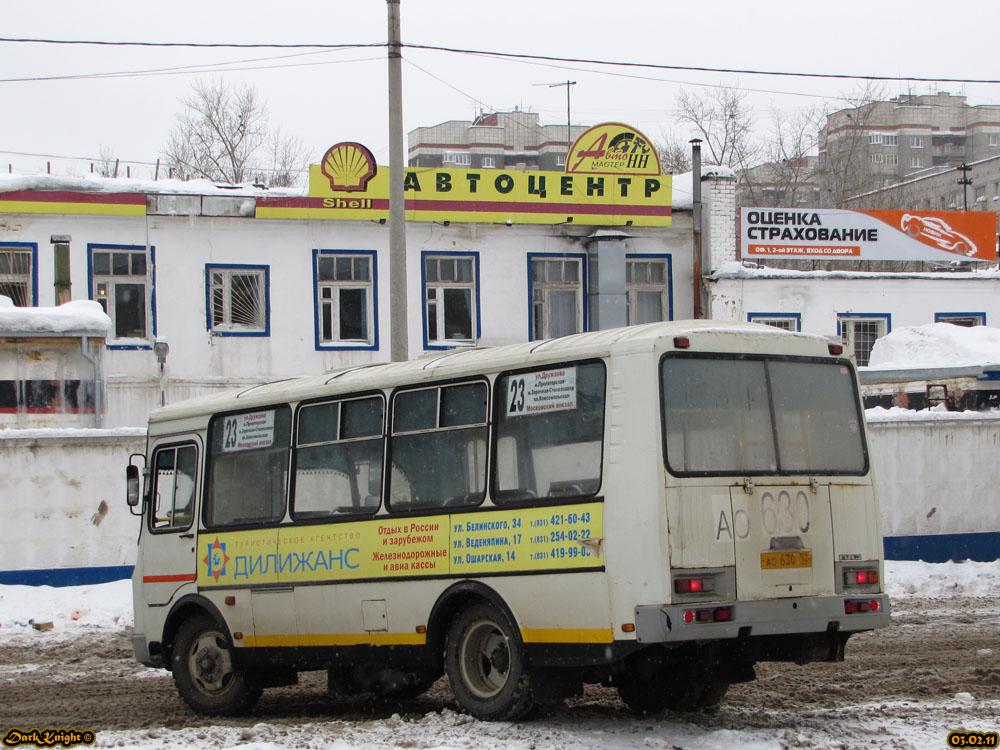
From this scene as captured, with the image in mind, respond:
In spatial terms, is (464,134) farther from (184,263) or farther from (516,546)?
(516,546)

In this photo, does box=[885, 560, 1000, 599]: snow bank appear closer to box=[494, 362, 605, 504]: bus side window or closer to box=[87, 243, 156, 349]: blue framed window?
box=[494, 362, 605, 504]: bus side window

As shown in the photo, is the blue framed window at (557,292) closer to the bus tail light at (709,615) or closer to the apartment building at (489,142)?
the bus tail light at (709,615)

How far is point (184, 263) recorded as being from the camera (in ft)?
85.5

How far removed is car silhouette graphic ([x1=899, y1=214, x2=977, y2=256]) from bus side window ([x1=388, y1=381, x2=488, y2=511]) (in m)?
24.5

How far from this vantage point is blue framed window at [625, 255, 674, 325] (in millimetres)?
28719

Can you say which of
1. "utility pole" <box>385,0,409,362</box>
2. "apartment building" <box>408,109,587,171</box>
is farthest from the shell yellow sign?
"apartment building" <box>408,109,587,171</box>

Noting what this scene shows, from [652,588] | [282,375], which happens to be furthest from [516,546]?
[282,375]

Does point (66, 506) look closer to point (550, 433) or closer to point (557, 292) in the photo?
point (550, 433)

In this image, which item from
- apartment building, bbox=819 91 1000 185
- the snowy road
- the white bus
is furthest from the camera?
apartment building, bbox=819 91 1000 185

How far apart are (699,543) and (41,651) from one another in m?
9.18

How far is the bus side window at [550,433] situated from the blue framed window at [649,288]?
1996 centimetres

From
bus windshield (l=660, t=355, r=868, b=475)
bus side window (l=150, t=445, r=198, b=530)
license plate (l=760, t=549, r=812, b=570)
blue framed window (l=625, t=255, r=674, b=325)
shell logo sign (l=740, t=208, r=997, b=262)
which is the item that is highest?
shell logo sign (l=740, t=208, r=997, b=262)

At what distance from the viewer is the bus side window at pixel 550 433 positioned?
8320 mm

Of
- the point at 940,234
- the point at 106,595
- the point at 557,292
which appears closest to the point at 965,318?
the point at 940,234
